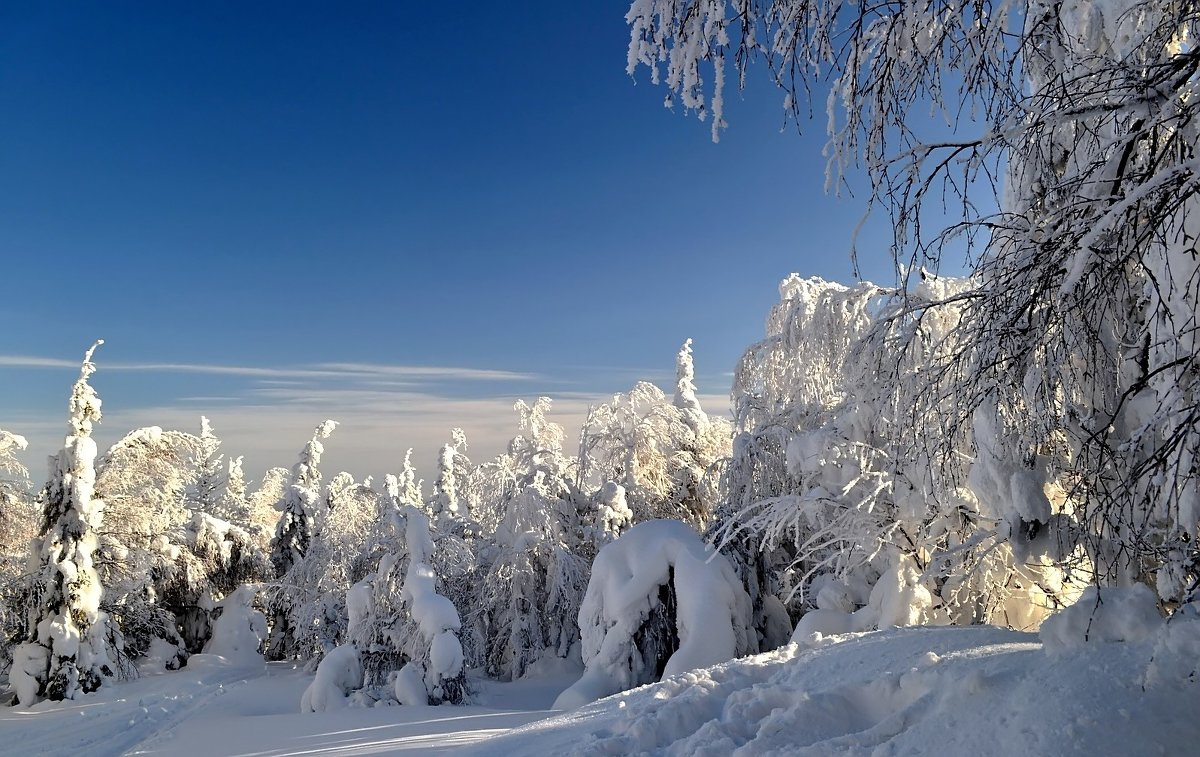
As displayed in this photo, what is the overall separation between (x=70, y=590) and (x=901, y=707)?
1681cm

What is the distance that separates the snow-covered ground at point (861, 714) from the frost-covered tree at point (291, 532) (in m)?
12.3

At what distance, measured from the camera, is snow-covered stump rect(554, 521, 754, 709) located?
28.8 ft

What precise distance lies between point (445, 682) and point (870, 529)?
6485 millimetres

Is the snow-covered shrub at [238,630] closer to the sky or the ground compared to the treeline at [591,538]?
closer to the ground

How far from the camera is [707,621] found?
343 inches

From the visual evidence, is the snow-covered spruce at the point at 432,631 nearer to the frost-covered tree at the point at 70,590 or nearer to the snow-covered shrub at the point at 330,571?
the snow-covered shrub at the point at 330,571

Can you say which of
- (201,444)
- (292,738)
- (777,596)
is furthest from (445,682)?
(201,444)

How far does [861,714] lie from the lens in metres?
3.54

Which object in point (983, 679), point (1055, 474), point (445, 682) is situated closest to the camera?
point (983, 679)

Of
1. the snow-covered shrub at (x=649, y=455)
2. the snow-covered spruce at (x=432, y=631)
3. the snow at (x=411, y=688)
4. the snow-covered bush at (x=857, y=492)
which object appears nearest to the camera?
the snow-covered bush at (x=857, y=492)

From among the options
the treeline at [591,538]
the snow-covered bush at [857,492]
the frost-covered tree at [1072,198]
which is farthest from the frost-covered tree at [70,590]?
the frost-covered tree at [1072,198]

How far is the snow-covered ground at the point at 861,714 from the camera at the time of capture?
96.7 inches

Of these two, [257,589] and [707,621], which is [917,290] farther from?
[257,589]

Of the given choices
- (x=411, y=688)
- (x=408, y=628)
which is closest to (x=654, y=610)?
(x=411, y=688)
